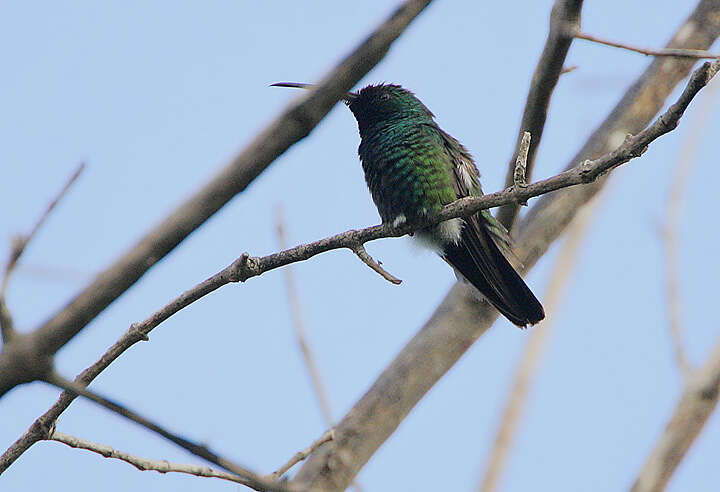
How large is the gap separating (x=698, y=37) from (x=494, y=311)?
2.53m

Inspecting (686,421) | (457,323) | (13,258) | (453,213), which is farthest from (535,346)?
(13,258)

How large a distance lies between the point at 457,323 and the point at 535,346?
3.39m

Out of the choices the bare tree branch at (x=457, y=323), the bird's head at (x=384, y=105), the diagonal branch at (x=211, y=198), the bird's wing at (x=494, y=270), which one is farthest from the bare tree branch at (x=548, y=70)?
the diagonal branch at (x=211, y=198)

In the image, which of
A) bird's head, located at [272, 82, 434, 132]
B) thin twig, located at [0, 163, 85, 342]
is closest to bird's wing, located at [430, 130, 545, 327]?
bird's head, located at [272, 82, 434, 132]

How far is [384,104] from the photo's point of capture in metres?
6.73

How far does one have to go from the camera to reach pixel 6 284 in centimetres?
194

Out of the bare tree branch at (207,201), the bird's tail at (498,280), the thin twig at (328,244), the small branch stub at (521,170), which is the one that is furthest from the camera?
the bird's tail at (498,280)

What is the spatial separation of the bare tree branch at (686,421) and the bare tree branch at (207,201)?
3.21 meters

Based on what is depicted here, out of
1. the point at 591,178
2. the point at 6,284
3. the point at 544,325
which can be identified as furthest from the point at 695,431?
the point at 544,325

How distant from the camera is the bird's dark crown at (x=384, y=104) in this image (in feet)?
21.9

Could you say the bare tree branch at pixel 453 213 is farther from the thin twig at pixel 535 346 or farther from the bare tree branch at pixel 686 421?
the thin twig at pixel 535 346

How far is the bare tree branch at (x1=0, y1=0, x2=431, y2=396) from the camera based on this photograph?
4.86ft

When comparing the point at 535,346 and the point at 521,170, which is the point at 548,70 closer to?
the point at 521,170

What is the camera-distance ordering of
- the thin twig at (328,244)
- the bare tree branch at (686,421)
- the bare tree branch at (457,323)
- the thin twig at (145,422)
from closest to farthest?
the thin twig at (145,422) → the thin twig at (328,244) → the bare tree branch at (686,421) → the bare tree branch at (457,323)
